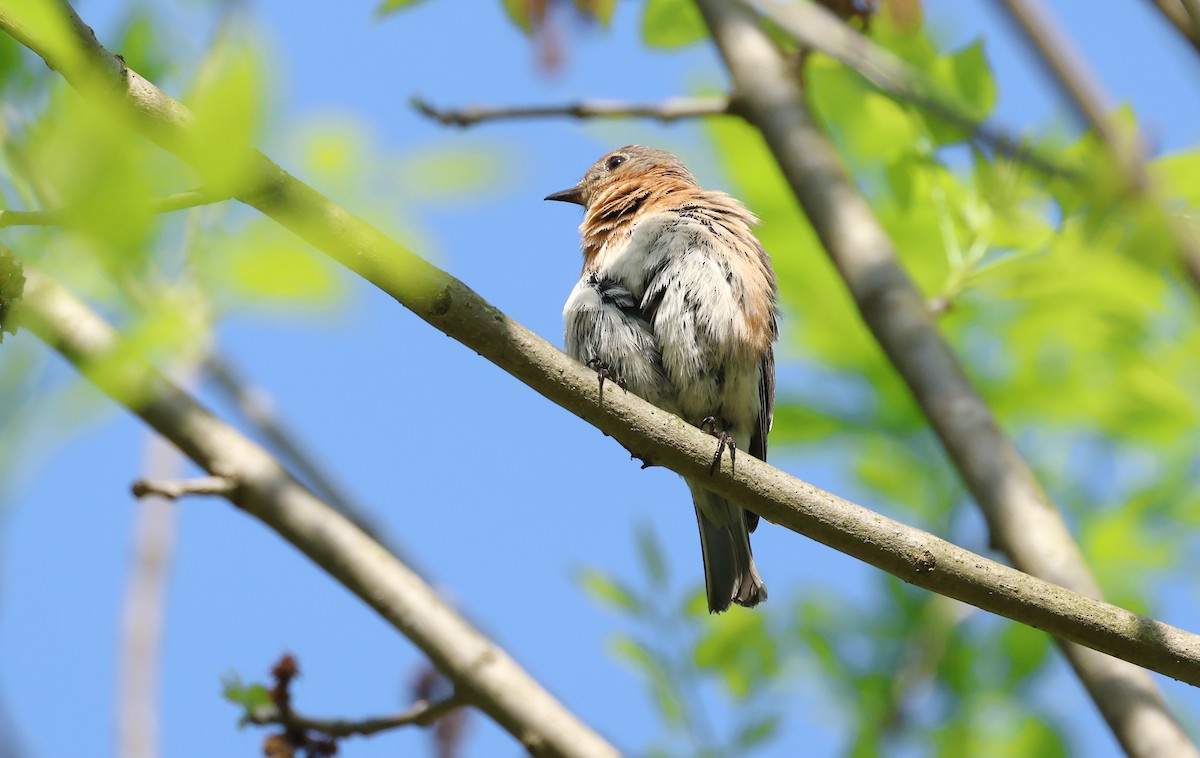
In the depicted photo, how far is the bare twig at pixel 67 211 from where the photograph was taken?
153cm

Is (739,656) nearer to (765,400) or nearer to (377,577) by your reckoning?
(765,400)

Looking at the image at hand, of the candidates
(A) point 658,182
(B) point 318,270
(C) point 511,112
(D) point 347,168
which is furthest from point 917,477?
(B) point 318,270

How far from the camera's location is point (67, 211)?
4.79ft

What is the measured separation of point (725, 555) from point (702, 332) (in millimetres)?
1142

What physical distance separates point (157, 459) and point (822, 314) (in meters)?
3.23

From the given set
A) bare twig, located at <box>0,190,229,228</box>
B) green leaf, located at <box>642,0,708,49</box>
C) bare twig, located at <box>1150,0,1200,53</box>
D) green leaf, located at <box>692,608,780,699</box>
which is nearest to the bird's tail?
green leaf, located at <box>692,608,780,699</box>

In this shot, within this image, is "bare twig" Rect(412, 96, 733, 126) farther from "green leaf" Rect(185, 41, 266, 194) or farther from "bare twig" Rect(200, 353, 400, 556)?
"green leaf" Rect(185, 41, 266, 194)

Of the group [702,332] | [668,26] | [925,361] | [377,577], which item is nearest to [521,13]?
[668,26]

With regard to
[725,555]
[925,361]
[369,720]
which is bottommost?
[369,720]

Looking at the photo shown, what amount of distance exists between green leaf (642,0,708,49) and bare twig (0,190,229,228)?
12.7 feet

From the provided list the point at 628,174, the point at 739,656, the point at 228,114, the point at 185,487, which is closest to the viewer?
the point at 228,114

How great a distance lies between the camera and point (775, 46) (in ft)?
19.7

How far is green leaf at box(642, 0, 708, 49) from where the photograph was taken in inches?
219

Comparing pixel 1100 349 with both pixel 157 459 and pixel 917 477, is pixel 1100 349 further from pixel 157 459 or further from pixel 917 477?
pixel 157 459
